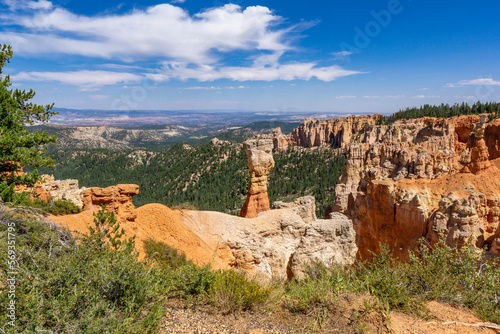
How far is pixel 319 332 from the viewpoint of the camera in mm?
4836

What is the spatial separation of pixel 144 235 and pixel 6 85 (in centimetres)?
750

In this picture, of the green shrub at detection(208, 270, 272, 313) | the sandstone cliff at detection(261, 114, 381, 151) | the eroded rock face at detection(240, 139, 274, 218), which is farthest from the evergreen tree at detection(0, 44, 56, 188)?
the sandstone cliff at detection(261, 114, 381, 151)

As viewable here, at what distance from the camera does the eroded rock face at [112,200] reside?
32.0ft

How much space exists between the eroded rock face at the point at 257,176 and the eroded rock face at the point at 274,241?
229 inches

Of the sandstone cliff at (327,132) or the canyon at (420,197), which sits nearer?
the canyon at (420,197)

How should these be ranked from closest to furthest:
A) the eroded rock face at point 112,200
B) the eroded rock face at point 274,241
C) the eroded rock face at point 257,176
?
the eroded rock face at point 112,200, the eroded rock face at point 274,241, the eroded rock face at point 257,176

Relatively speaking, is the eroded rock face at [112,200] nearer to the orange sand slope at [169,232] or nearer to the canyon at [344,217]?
the canyon at [344,217]

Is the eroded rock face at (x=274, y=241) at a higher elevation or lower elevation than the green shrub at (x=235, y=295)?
lower

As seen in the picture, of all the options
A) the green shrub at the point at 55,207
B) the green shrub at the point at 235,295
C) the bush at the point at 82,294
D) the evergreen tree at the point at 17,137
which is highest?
the evergreen tree at the point at 17,137

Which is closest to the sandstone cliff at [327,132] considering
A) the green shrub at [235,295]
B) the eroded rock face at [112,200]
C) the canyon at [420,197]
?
the canyon at [420,197]

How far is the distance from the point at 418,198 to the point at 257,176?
1208cm

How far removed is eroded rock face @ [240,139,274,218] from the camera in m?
19.7

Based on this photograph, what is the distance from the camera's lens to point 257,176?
2023 centimetres

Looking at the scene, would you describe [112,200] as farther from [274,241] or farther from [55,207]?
[274,241]
